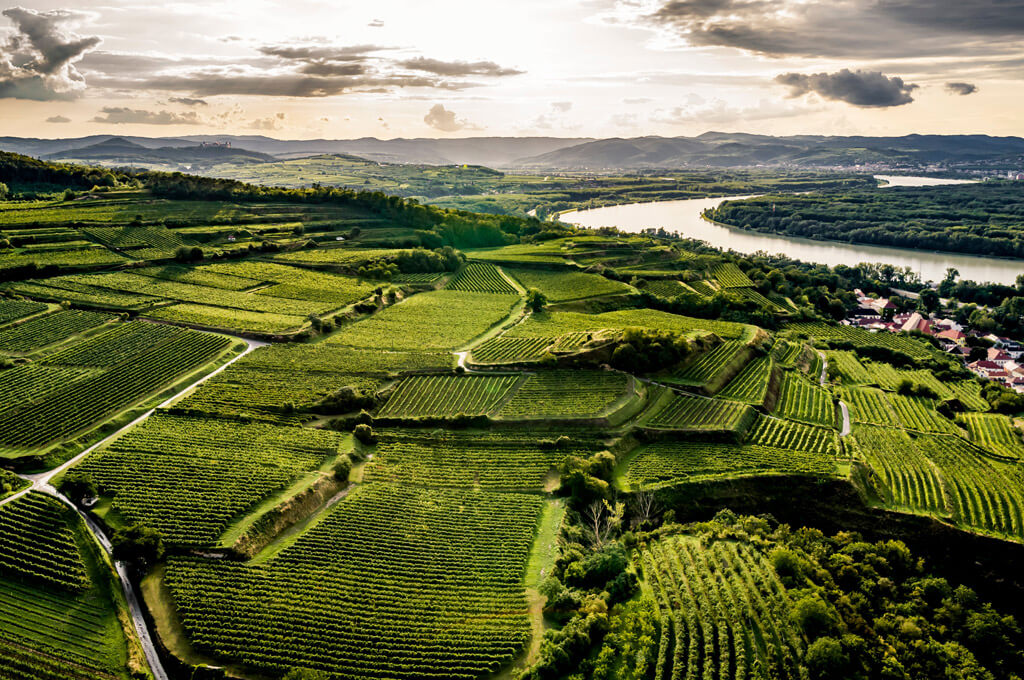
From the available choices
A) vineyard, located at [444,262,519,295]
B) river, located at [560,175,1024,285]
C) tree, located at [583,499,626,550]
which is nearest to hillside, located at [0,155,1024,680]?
tree, located at [583,499,626,550]

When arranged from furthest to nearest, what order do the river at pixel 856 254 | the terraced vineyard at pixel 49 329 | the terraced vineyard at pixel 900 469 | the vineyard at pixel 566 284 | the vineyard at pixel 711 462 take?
the river at pixel 856 254 → the vineyard at pixel 566 284 → the terraced vineyard at pixel 49 329 → the vineyard at pixel 711 462 → the terraced vineyard at pixel 900 469

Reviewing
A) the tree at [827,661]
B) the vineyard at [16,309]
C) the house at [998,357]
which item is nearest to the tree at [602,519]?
the tree at [827,661]

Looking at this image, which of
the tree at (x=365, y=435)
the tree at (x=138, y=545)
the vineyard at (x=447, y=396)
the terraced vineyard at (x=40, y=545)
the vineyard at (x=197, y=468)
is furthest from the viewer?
the vineyard at (x=447, y=396)

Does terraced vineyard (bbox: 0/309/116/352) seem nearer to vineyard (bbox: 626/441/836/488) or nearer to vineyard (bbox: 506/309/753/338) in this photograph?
vineyard (bbox: 506/309/753/338)

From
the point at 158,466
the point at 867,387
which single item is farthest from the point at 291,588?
the point at 867,387

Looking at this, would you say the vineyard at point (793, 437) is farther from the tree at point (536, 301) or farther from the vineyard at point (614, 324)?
the tree at point (536, 301)

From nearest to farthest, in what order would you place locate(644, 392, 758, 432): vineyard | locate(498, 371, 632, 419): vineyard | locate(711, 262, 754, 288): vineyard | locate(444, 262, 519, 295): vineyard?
locate(644, 392, 758, 432): vineyard, locate(498, 371, 632, 419): vineyard, locate(444, 262, 519, 295): vineyard, locate(711, 262, 754, 288): vineyard
